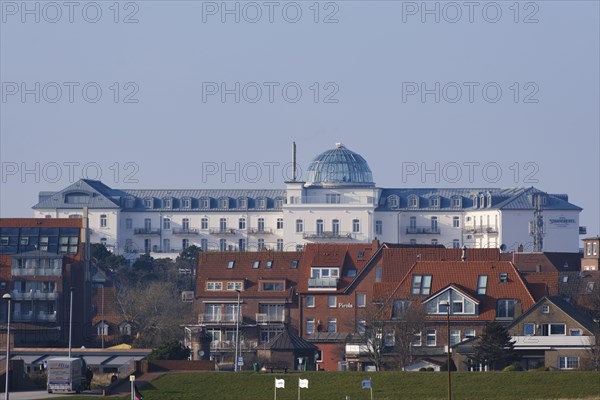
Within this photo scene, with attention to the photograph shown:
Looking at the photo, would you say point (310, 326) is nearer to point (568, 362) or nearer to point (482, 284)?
point (482, 284)

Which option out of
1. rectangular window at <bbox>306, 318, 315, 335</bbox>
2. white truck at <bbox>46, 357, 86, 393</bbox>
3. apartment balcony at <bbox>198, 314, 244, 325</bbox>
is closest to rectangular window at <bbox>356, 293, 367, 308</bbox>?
rectangular window at <bbox>306, 318, 315, 335</bbox>

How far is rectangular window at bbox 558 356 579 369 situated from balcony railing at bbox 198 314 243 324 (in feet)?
111

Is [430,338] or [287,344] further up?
[430,338]

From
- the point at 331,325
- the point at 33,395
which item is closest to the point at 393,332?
the point at 331,325

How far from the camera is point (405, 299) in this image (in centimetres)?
11625

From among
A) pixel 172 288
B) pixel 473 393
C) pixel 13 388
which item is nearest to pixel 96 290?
pixel 172 288

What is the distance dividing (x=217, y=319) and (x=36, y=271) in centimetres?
1335

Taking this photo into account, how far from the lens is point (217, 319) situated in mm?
137375

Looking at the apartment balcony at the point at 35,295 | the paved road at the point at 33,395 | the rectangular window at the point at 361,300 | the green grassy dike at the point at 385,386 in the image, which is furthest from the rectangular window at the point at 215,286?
the paved road at the point at 33,395

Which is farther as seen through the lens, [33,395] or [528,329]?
[528,329]

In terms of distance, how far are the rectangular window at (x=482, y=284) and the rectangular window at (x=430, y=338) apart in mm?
4350

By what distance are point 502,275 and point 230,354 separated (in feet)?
67.9

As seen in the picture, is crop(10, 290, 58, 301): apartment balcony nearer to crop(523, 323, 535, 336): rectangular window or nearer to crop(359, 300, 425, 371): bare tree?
crop(359, 300, 425, 371): bare tree

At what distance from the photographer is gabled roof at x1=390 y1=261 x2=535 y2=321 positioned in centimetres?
11606
